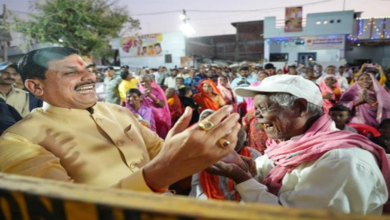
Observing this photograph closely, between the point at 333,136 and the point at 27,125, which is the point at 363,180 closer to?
the point at 333,136

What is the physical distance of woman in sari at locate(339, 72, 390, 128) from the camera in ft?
14.3

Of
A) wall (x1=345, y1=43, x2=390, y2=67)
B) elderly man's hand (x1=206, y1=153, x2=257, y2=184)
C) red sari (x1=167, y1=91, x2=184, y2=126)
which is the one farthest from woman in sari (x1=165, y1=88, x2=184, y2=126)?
wall (x1=345, y1=43, x2=390, y2=67)

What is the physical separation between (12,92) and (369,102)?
19.6 ft

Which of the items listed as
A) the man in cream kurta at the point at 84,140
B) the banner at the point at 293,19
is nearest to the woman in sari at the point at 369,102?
the man in cream kurta at the point at 84,140

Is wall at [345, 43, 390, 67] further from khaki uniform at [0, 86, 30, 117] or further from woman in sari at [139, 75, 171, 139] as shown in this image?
khaki uniform at [0, 86, 30, 117]

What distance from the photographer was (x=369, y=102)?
14.8 feet

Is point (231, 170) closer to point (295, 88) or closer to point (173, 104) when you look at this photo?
point (295, 88)

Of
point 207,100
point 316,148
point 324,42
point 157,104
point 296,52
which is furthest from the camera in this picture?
point 296,52

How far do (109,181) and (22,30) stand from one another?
12761mm

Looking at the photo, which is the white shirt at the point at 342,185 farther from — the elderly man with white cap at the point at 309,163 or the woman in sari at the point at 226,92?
the woman in sari at the point at 226,92

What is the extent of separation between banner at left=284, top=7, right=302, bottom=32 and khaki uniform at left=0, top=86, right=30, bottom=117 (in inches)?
940

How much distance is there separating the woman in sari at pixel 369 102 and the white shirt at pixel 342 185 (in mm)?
3622

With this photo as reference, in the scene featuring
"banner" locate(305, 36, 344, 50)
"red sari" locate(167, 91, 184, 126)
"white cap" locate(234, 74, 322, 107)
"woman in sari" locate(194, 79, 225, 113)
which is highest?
"banner" locate(305, 36, 344, 50)

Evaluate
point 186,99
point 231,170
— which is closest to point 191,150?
point 231,170
